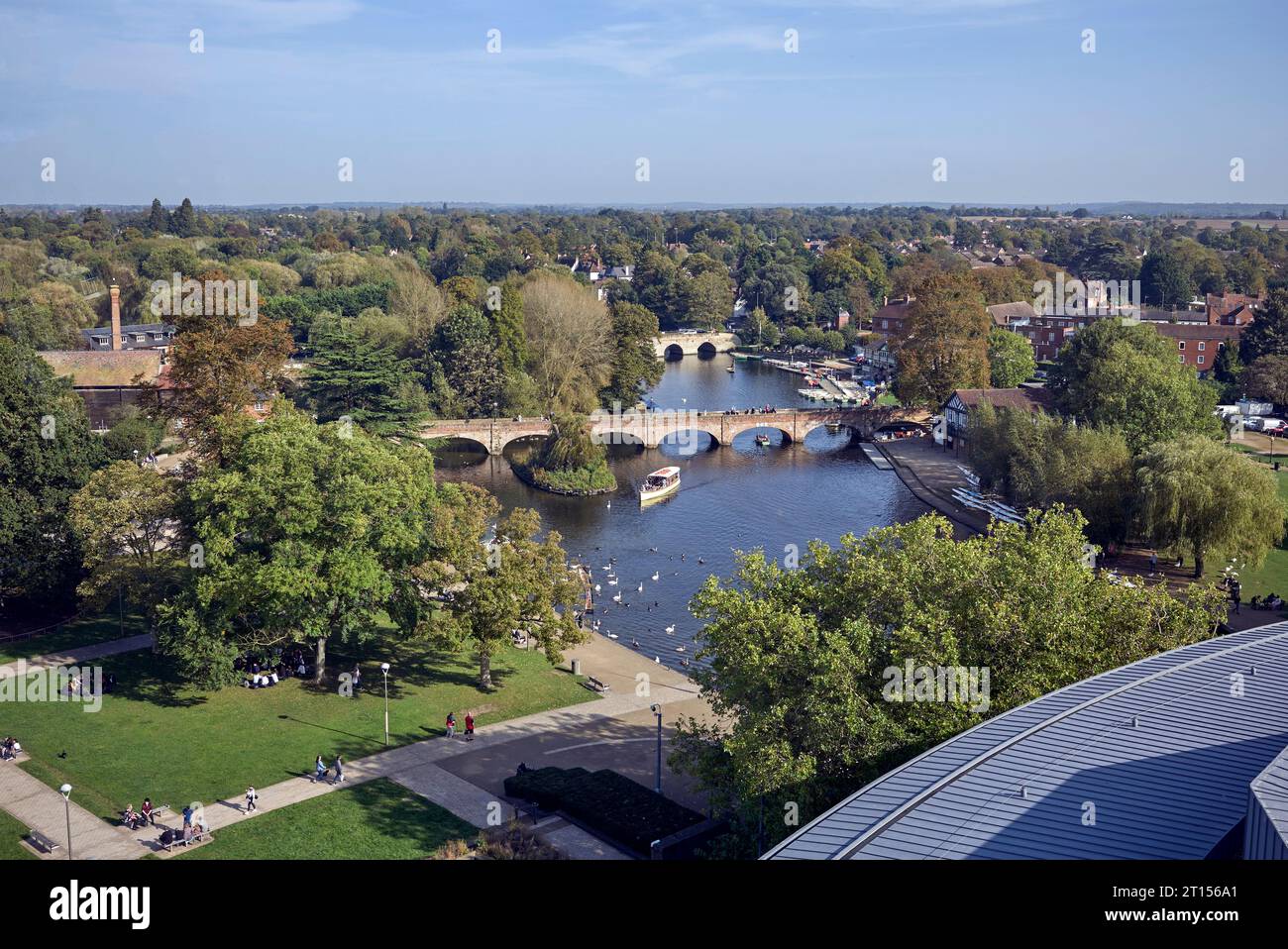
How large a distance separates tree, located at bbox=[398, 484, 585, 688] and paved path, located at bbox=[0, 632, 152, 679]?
8.08 m

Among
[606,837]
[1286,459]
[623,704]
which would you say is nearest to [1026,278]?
[1286,459]

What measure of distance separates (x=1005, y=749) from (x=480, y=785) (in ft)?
39.0

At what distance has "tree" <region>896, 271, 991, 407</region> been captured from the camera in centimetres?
6912

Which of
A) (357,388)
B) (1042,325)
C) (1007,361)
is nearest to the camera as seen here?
(357,388)

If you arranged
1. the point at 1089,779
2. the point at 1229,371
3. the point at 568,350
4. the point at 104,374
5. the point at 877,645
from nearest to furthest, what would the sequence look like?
the point at 1089,779 < the point at 877,645 < the point at 104,374 < the point at 568,350 < the point at 1229,371

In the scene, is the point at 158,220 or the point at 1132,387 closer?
the point at 1132,387

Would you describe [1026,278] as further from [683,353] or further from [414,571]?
[414,571]

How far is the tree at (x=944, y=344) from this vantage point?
227 ft

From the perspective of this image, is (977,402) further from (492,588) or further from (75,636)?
(75,636)

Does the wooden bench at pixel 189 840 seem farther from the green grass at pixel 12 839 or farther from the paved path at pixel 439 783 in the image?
the green grass at pixel 12 839

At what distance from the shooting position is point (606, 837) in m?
22.9

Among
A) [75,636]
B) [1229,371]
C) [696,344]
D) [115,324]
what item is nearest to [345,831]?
[75,636]

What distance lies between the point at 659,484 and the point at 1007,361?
91.9ft

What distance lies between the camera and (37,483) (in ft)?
116
